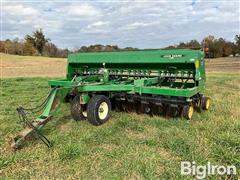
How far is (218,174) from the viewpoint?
315cm

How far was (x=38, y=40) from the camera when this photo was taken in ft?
235

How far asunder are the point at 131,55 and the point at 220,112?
2.49 m

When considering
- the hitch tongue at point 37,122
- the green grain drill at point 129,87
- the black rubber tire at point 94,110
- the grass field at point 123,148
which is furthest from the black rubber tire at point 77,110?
the hitch tongue at point 37,122

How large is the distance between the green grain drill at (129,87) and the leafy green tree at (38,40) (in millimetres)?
67688

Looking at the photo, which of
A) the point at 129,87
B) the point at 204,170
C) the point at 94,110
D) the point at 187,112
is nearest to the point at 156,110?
the point at 187,112

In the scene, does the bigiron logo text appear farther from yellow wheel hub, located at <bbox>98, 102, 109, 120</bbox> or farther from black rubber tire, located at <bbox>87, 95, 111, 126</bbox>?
yellow wheel hub, located at <bbox>98, 102, 109, 120</bbox>

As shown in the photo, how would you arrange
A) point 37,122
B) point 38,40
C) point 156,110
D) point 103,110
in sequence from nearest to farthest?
point 37,122 → point 103,110 → point 156,110 → point 38,40

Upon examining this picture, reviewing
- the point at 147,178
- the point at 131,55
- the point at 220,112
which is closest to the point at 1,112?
the point at 131,55

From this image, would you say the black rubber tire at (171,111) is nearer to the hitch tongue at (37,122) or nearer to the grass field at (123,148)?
the grass field at (123,148)

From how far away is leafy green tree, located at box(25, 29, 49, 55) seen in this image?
231ft

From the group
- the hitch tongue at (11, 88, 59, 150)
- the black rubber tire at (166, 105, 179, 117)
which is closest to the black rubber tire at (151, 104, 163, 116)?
the black rubber tire at (166, 105, 179, 117)

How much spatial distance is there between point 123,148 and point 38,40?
72793mm

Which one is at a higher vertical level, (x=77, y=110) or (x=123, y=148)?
(x=77, y=110)

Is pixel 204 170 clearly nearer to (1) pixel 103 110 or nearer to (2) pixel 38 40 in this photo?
(1) pixel 103 110
